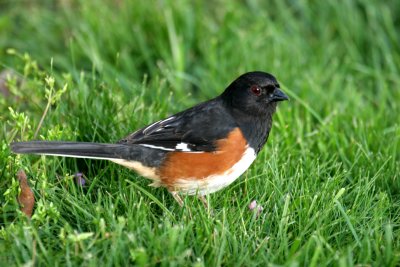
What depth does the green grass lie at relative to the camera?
10.7 ft

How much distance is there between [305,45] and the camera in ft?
21.8

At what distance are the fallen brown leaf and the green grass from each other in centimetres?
5

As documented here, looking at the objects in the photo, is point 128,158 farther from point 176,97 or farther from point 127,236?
point 176,97

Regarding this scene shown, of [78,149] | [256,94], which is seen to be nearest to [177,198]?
[78,149]

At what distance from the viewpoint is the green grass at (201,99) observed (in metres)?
3.27

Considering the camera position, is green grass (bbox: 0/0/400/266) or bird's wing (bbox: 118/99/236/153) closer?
green grass (bbox: 0/0/400/266)

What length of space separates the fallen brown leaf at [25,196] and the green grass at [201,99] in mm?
48

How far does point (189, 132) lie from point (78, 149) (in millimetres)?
699

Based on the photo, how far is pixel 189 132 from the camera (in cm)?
396

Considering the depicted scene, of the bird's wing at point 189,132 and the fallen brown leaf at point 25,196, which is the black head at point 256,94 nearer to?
the bird's wing at point 189,132

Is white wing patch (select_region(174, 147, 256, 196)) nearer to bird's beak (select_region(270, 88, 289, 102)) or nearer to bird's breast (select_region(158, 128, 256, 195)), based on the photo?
bird's breast (select_region(158, 128, 256, 195))

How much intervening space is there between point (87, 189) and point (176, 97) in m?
1.97

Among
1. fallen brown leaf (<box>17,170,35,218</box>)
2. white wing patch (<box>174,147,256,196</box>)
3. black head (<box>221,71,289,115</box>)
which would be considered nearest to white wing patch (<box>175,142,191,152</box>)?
white wing patch (<box>174,147,256,196</box>)

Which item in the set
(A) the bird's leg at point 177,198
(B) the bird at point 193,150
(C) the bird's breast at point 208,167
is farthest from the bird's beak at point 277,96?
(A) the bird's leg at point 177,198
